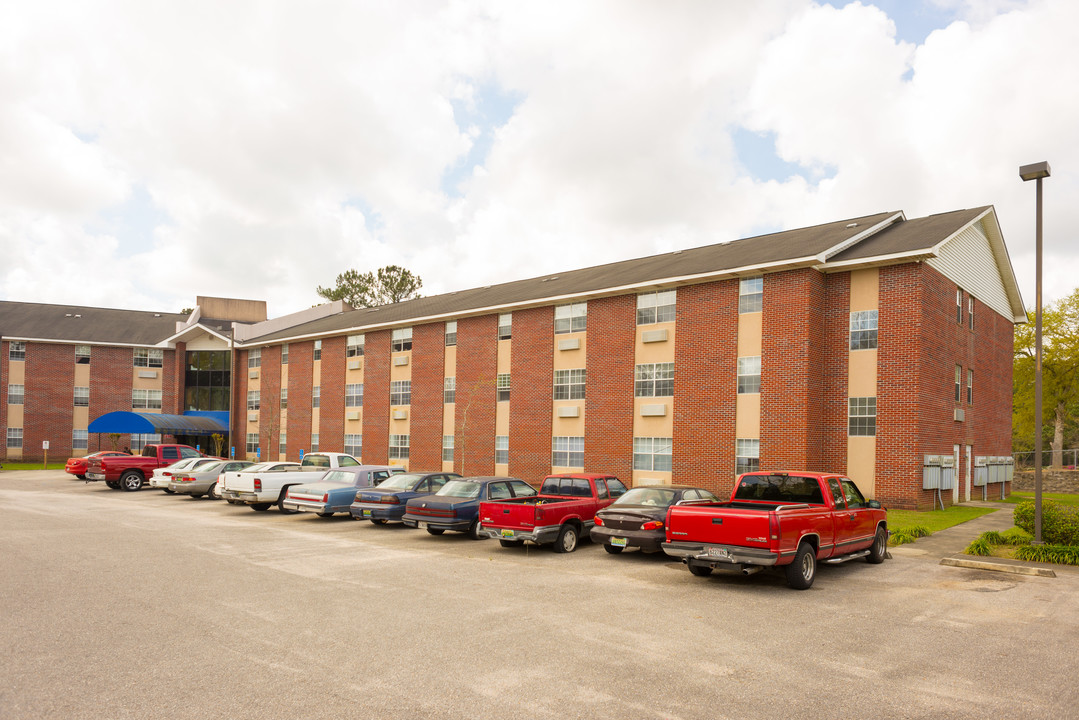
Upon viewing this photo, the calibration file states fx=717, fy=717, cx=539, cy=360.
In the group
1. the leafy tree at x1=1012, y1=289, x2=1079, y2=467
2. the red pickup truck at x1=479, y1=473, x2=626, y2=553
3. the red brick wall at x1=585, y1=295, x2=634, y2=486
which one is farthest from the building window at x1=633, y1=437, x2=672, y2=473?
the leafy tree at x1=1012, y1=289, x2=1079, y2=467

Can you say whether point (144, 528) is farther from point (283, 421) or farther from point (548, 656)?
point (283, 421)

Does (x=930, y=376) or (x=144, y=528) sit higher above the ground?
(x=930, y=376)

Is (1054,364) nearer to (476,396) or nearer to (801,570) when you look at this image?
(476,396)

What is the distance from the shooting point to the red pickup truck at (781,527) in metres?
10.6

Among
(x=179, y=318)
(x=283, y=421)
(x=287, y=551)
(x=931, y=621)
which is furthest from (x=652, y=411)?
(x=179, y=318)

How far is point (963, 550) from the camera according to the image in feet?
49.8

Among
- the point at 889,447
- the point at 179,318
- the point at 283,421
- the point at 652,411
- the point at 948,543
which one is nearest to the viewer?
the point at 948,543

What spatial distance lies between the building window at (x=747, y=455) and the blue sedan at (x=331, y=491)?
38.8 feet

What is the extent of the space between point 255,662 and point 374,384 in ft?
115

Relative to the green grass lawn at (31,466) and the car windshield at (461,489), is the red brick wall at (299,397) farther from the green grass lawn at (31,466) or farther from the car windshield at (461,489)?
the car windshield at (461,489)

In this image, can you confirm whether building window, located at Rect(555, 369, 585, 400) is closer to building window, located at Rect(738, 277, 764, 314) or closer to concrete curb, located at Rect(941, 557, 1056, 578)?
building window, located at Rect(738, 277, 764, 314)

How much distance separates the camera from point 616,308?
98.0ft

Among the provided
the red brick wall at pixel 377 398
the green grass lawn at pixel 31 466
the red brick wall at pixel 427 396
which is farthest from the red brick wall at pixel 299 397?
the green grass lawn at pixel 31 466

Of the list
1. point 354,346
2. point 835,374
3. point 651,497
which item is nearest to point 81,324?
point 354,346
